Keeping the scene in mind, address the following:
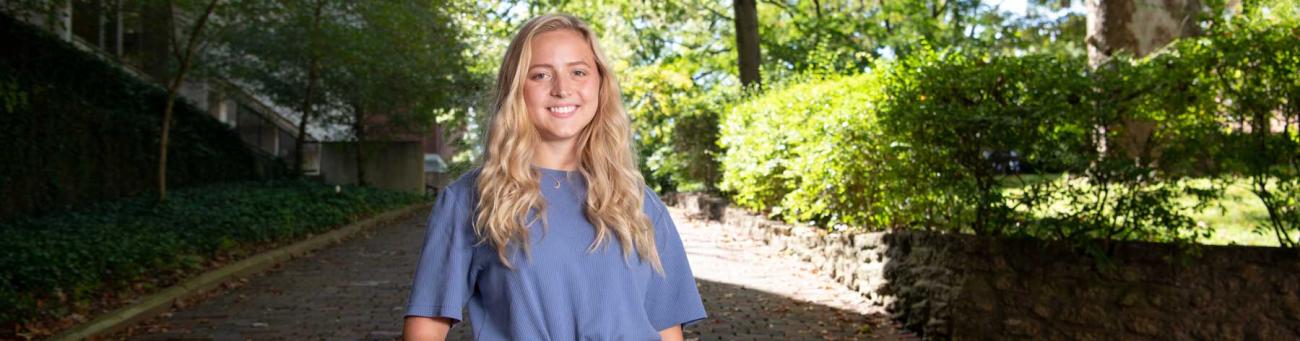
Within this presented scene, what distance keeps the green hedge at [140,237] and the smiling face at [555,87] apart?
238 inches

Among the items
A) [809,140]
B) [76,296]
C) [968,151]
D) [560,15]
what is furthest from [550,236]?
[809,140]

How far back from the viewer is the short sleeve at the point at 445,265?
7.92ft

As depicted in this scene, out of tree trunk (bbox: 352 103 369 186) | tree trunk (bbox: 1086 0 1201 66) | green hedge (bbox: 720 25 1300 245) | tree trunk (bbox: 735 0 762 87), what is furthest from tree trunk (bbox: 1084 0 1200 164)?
tree trunk (bbox: 352 103 369 186)

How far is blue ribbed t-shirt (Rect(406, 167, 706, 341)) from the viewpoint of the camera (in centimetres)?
240

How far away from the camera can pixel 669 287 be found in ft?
8.71

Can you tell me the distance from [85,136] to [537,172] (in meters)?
16.8

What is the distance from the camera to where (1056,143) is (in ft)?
23.2

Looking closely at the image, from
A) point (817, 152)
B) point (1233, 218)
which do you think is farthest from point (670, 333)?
point (817, 152)

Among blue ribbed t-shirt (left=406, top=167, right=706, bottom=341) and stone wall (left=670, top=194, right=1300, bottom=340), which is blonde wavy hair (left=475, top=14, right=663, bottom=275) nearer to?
blue ribbed t-shirt (left=406, top=167, right=706, bottom=341)

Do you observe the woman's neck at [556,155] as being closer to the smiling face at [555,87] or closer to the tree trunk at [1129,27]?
the smiling face at [555,87]

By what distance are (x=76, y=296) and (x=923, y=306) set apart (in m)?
6.20

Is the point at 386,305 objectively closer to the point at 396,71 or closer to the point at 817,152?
the point at 817,152

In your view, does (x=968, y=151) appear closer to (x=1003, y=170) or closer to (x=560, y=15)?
(x=1003, y=170)

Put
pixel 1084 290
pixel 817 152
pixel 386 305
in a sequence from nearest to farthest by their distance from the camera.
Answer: pixel 1084 290
pixel 386 305
pixel 817 152
